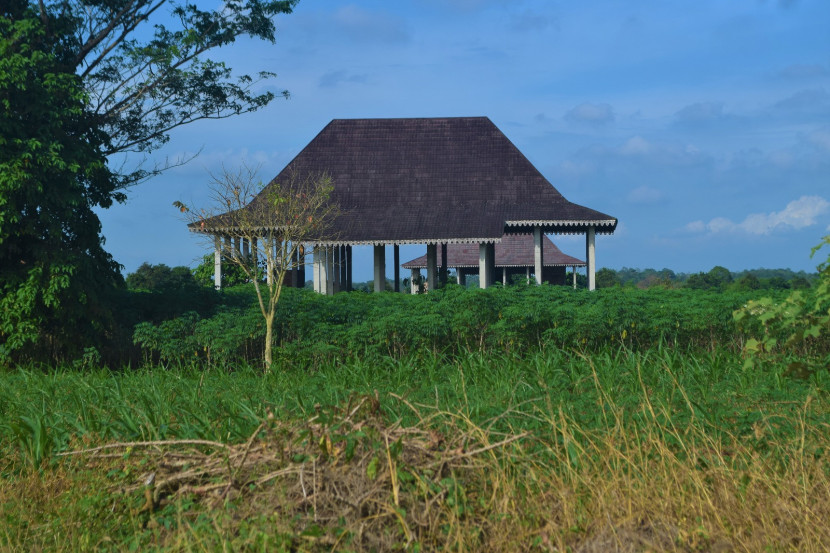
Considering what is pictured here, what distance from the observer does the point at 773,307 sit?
294 inches

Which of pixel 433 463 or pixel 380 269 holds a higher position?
pixel 380 269

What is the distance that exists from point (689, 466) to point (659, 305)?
22.3 ft

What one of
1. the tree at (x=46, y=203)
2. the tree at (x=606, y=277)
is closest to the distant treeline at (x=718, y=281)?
the tree at (x=606, y=277)

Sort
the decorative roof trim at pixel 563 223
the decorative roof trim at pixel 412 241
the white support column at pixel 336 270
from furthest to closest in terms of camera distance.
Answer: the white support column at pixel 336 270
the decorative roof trim at pixel 563 223
the decorative roof trim at pixel 412 241

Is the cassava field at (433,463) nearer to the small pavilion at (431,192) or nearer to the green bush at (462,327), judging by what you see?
the green bush at (462,327)

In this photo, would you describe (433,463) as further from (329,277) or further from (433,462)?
(329,277)

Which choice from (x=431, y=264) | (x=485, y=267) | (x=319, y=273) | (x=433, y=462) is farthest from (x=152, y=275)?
(x=433, y=462)

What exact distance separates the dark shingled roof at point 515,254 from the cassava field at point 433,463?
2512cm

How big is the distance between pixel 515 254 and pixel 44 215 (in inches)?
970

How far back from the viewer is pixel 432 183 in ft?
78.6

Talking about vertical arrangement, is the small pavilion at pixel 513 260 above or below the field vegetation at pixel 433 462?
above

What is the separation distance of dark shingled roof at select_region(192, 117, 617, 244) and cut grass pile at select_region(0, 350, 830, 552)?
641 inches

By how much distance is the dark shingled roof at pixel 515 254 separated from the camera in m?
34.3

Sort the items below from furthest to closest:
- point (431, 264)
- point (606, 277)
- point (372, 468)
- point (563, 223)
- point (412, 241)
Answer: point (606, 277) → point (431, 264) → point (563, 223) → point (412, 241) → point (372, 468)
